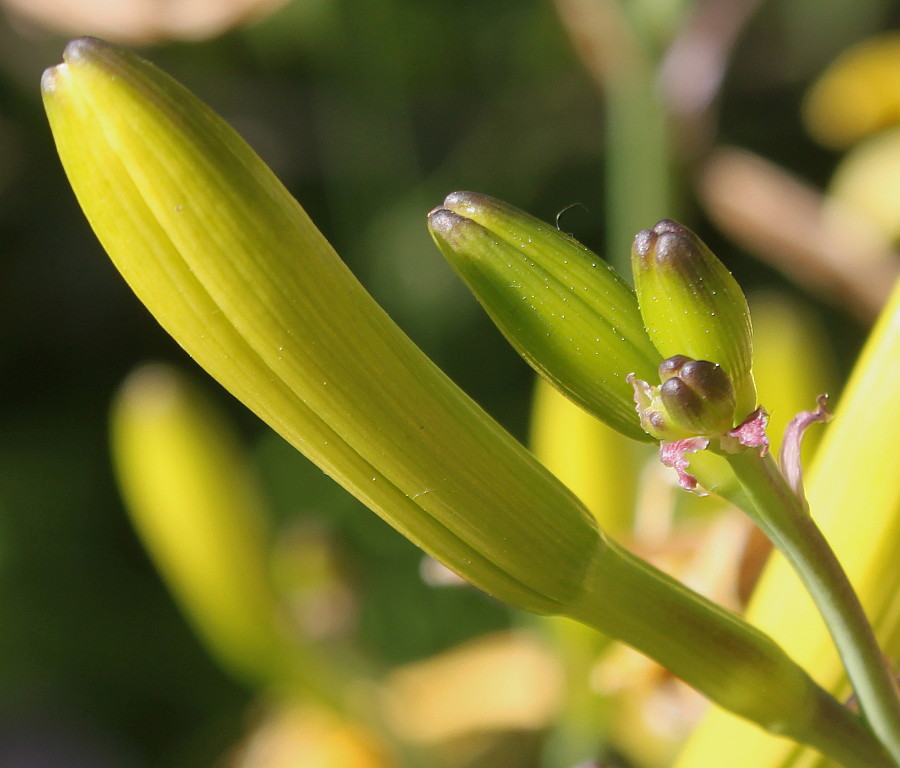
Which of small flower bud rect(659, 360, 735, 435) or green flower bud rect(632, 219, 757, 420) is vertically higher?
green flower bud rect(632, 219, 757, 420)

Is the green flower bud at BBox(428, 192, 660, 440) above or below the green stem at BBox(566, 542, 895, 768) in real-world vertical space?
above

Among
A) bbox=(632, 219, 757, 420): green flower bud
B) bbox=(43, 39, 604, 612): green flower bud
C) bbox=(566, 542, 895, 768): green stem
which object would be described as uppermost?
bbox=(632, 219, 757, 420): green flower bud

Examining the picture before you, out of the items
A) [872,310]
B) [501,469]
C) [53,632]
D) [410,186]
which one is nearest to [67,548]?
[53,632]

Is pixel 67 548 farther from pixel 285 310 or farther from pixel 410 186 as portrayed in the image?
pixel 285 310
